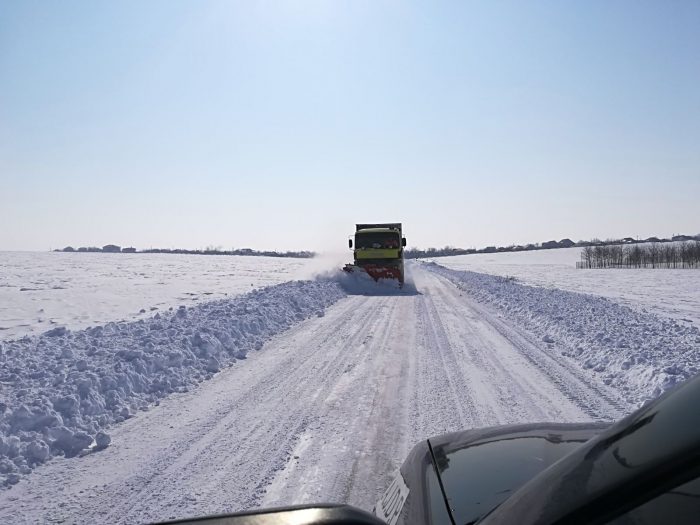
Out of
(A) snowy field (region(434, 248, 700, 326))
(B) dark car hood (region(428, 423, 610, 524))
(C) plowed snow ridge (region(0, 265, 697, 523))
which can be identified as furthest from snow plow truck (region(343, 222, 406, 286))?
(B) dark car hood (region(428, 423, 610, 524))

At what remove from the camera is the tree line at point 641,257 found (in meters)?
82.9

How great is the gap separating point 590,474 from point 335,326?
11952 mm

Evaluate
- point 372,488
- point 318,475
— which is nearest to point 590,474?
point 372,488

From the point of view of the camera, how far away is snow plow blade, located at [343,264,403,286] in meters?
26.2

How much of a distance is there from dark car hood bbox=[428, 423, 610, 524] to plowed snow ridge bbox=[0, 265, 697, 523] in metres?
1.33

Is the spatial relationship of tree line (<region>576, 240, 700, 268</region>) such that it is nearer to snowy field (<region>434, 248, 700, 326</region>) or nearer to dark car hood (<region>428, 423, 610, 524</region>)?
snowy field (<region>434, 248, 700, 326</region>)

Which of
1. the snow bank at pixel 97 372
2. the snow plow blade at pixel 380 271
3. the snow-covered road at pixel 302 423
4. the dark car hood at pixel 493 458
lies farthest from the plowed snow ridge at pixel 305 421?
the snow plow blade at pixel 380 271

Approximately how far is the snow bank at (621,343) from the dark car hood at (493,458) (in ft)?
14.4

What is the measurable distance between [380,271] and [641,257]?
82323 millimetres

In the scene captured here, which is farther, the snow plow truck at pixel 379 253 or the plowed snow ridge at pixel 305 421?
the snow plow truck at pixel 379 253

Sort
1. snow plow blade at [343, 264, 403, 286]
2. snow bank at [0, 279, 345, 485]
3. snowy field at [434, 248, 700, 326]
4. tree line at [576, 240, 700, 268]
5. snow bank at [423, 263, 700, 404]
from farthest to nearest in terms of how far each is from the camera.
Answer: tree line at [576, 240, 700, 268] → snow plow blade at [343, 264, 403, 286] → snowy field at [434, 248, 700, 326] → snow bank at [423, 263, 700, 404] → snow bank at [0, 279, 345, 485]

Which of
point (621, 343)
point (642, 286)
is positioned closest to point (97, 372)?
point (621, 343)

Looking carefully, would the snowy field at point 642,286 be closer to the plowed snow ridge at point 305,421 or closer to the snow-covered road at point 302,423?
the plowed snow ridge at point 305,421

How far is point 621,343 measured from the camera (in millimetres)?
9805
